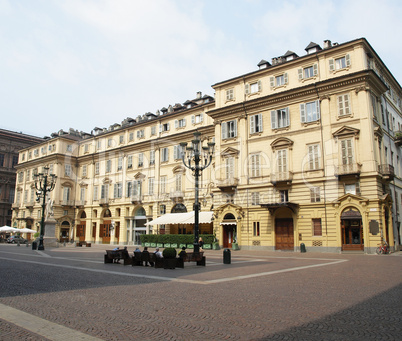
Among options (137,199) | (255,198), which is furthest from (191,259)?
(137,199)

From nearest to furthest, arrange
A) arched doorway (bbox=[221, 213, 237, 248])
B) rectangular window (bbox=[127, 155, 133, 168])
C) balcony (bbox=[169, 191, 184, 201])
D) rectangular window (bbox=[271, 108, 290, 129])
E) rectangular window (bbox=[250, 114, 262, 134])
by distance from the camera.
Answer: rectangular window (bbox=[271, 108, 290, 129])
rectangular window (bbox=[250, 114, 262, 134])
arched doorway (bbox=[221, 213, 237, 248])
balcony (bbox=[169, 191, 184, 201])
rectangular window (bbox=[127, 155, 133, 168])

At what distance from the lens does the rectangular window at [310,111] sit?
3203 centimetres

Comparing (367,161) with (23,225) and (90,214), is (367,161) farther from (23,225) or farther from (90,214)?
(23,225)

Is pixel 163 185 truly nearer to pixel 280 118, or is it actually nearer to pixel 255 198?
pixel 255 198

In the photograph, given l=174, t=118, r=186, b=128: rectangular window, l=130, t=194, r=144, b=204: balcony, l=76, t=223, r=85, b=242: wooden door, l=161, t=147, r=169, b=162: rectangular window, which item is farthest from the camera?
l=76, t=223, r=85, b=242: wooden door

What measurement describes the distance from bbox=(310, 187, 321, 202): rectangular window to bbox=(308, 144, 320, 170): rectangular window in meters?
1.88

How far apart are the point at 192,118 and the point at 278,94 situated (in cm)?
1342

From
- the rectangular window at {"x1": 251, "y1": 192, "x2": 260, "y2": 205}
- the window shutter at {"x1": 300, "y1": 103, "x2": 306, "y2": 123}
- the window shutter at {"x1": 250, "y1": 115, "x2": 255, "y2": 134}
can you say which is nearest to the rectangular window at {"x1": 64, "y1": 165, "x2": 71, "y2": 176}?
the window shutter at {"x1": 250, "y1": 115, "x2": 255, "y2": 134}

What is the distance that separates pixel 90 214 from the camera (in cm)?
5547

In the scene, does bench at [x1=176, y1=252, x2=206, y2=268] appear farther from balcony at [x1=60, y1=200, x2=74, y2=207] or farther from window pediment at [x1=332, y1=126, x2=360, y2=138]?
balcony at [x1=60, y1=200, x2=74, y2=207]

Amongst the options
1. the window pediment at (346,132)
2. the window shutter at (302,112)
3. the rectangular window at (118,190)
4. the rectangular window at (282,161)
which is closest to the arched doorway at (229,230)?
the rectangular window at (282,161)

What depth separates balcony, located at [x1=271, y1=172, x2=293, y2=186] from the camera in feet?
106

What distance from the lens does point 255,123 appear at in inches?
1416

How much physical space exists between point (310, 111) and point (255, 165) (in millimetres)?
7267
